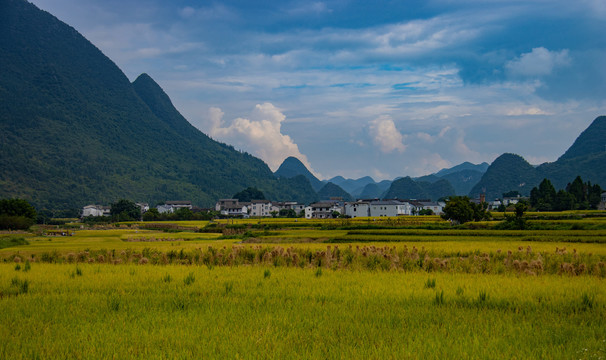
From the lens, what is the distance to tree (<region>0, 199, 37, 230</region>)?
64188 mm

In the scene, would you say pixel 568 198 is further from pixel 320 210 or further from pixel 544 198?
pixel 320 210

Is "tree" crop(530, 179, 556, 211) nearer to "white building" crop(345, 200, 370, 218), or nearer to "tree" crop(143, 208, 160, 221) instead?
"white building" crop(345, 200, 370, 218)

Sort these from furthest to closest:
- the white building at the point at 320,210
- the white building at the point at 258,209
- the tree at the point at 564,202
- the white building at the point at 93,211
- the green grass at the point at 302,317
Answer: the white building at the point at 258,209 < the white building at the point at 93,211 < the white building at the point at 320,210 < the tree at the point at 564,202 < the green grass at the point at 302,317

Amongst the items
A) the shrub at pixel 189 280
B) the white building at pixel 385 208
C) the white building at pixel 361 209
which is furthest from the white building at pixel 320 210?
the shrub at pixel 189 280

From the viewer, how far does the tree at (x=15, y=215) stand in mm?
64188

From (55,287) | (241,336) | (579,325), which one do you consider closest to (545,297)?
(579,325)

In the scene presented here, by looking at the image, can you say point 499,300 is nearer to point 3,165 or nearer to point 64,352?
point 64,352

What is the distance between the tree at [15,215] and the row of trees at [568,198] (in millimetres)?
93415

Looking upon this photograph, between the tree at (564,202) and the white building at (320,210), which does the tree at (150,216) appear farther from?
the tree at (564,202)

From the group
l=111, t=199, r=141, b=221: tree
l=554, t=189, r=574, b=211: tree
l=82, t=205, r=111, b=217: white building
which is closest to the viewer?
l=554, t=189, r=574, b=211: tree

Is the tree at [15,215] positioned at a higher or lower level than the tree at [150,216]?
higher

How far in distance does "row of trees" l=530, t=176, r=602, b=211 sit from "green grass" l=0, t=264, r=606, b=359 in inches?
3340

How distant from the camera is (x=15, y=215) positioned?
220ft

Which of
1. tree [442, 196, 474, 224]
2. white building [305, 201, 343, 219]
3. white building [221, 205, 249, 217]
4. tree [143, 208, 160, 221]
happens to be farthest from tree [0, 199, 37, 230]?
white building [221, 205, 249, 217]
